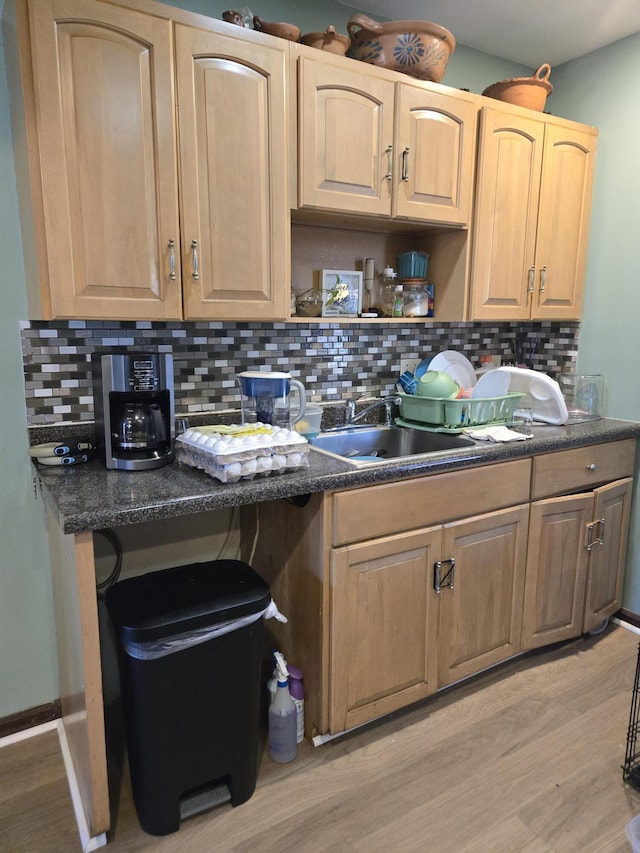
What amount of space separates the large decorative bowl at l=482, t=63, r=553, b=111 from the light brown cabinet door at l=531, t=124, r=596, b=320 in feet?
0.41

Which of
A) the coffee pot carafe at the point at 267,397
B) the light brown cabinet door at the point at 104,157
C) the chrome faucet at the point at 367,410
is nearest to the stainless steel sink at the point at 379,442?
the chrome faucet at the point at 367,410

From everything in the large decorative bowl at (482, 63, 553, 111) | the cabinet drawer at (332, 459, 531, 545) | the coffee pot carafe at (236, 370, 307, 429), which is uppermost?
the large decorative bowl at (482, 63, 553, 111)

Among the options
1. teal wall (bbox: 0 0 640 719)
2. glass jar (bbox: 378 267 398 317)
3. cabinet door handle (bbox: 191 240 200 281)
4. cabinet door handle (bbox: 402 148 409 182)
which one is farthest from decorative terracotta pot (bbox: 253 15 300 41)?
glass jar (bbox: 378 267 398 317)

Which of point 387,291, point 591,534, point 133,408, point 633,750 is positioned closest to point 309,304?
point 387,291

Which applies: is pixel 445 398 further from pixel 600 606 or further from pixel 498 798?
pixel 498 798

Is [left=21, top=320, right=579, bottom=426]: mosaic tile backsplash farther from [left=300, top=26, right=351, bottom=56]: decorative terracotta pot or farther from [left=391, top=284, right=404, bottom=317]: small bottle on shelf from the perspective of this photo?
[left=300, top=26, right=351, bottom=56]: decorative terracotta pot

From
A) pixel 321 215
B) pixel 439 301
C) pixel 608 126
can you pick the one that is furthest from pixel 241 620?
pixel 608 126

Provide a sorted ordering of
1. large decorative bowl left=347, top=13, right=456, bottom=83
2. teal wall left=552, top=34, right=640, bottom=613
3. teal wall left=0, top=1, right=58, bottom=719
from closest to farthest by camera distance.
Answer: teal wall left=0, top=1, right=58, bottom=719 < large decorative bowl left=347, top=13, right=456, bottom=83 < teal wall left=552, top=34, right=640, bottom=613

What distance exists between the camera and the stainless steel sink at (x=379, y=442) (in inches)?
85.5

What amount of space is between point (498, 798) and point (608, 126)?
263 cm

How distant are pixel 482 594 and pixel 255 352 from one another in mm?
1197

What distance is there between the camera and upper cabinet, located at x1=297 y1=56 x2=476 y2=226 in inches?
69.7

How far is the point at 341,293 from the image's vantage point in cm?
217

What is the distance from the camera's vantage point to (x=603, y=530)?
7.54 feet
